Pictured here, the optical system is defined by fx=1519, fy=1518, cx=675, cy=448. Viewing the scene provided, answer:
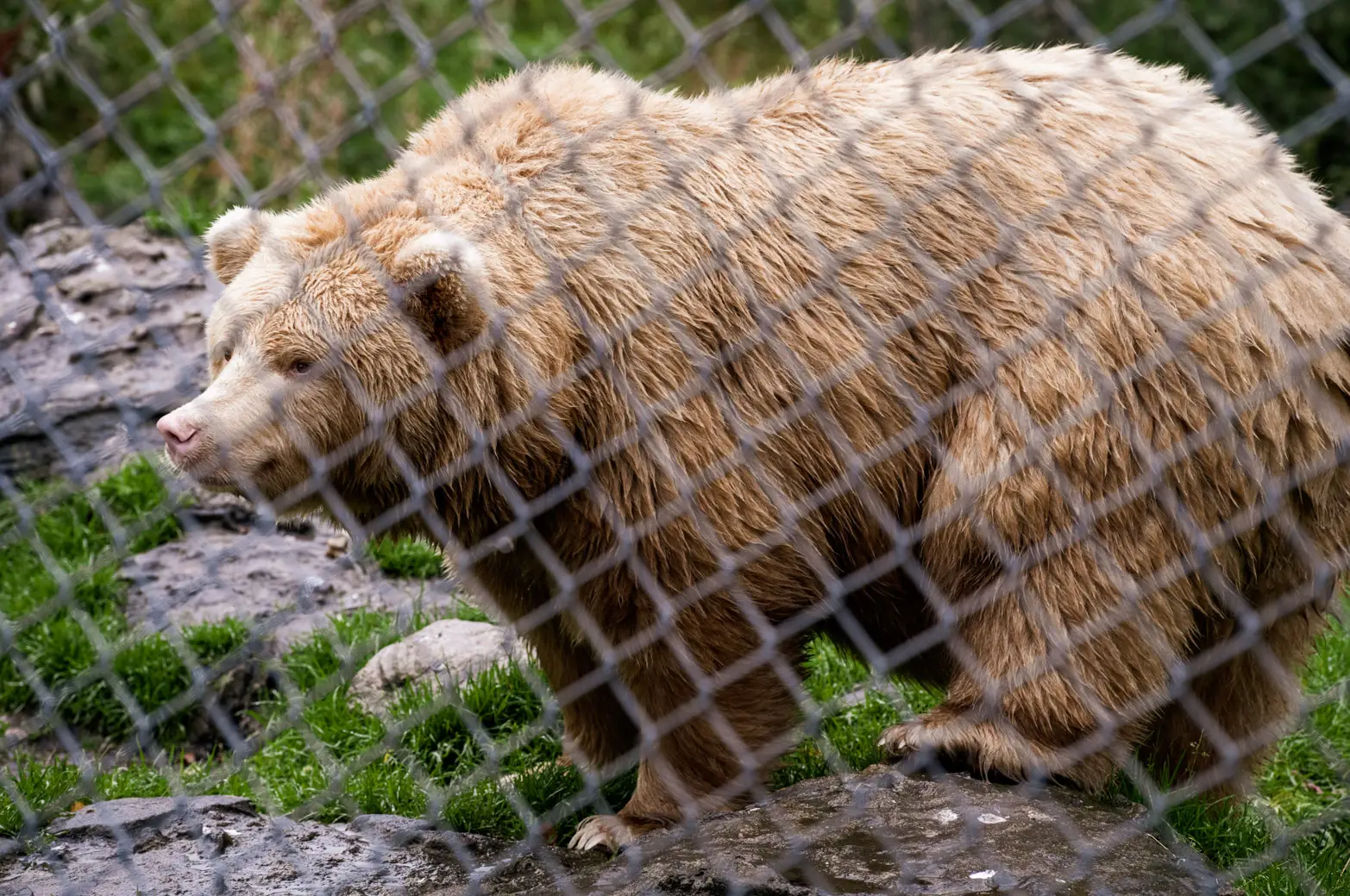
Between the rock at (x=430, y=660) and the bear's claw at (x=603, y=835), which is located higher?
the rock at (x=430, y=660)

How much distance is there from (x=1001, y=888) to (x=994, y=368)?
1.24 metres

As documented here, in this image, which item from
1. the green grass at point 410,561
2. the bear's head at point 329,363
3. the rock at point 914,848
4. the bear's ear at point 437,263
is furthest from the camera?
the green grass at point 410,561

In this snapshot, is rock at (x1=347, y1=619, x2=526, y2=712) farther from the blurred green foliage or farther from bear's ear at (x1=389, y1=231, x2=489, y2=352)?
the blurred green foliage

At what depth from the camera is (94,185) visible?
343 inches

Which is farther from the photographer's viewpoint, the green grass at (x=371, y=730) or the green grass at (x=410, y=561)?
the green grass at (x=410, y=561)

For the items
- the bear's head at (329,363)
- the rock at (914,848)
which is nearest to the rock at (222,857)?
the rock at (914,848)

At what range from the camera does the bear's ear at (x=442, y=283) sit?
3.47 m

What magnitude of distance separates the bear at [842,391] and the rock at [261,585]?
4.89 feet

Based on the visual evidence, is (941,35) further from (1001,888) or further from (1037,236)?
(1001,888)

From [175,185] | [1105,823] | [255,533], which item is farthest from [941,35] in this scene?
[1105,823]

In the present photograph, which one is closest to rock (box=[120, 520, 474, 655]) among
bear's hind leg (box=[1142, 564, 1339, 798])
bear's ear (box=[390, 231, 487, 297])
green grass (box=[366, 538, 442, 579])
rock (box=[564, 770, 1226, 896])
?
green grass (box=[366, 538, 442, 579])

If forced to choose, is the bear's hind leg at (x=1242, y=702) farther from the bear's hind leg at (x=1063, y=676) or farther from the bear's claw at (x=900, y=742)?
the bear's claw at (x=900, y=742)

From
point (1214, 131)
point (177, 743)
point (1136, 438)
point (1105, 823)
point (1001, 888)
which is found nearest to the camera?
point (1001, 888)

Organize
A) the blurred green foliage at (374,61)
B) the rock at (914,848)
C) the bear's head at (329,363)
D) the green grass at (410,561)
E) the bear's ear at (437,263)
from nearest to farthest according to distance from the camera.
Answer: the rock at (914,848) → the bear's ear at (437,263) → the bear's head at (329,363) → the green grass at (410,561) → the blurred green foliage at (374,61)
